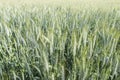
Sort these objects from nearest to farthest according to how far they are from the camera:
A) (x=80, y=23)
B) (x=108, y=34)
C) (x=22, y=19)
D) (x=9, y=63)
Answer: (x=9, y=63) → (x=108, y=34) → (x=80, y=23) → (x=22, y=19)

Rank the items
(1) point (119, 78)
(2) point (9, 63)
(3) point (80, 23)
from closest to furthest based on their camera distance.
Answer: (1) point (119, 78) → (2) point (9, 63) → (3) point (80, 23)

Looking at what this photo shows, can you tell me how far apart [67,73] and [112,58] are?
215mm

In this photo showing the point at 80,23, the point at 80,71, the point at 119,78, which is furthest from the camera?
the point at 80,23

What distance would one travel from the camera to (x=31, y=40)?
1.29m

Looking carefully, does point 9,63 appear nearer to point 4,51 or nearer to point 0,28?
point 4,51

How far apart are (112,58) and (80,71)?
Answer: 252 mm

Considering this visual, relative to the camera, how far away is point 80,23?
1843 mm

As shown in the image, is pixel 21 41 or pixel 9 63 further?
pixel 21 41

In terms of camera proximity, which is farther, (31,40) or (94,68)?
(31,40)

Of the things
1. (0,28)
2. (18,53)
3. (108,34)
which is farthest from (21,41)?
(108,34)

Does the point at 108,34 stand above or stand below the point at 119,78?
above

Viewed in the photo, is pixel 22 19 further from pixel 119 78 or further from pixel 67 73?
pixel 119 78

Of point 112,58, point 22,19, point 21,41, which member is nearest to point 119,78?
point 112,58

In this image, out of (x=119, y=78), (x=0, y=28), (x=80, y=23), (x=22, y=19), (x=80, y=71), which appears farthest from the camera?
(x=22, y=19)
